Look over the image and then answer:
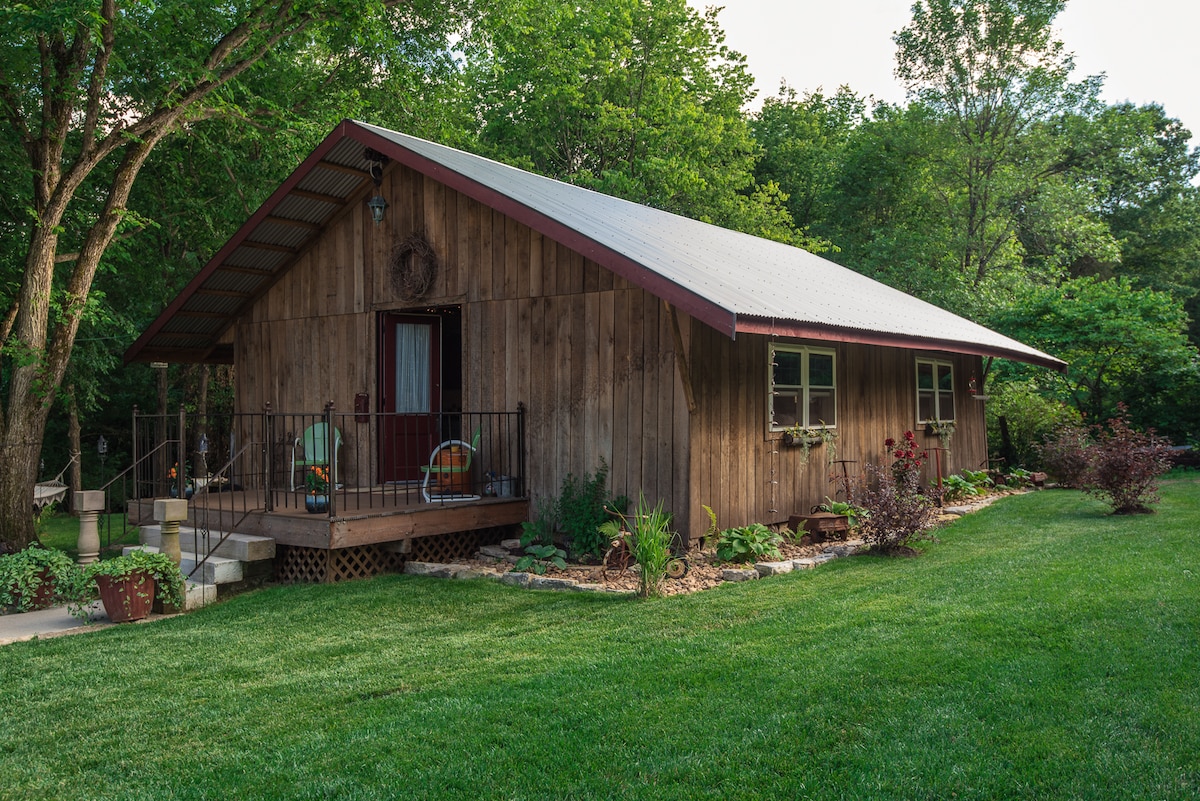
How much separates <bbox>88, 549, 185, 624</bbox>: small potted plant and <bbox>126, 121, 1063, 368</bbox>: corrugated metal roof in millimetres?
4285

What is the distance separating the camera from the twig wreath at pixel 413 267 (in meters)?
10.3

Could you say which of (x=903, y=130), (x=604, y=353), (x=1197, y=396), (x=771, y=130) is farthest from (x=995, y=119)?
(x=604, y=353)

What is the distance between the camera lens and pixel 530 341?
31.1 feet

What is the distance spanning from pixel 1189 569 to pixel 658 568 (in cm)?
393

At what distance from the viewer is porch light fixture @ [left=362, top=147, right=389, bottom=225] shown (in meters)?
10.4

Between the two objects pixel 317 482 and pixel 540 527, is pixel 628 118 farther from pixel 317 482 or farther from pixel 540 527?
pixel 317 482

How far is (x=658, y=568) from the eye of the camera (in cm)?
696

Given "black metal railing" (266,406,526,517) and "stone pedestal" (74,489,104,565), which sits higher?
"black metal railing" (266,406,526,517)

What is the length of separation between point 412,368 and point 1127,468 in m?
8.11

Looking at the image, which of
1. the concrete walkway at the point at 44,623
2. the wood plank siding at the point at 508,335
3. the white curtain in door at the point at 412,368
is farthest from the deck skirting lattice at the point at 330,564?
the white curtain in door at the point at 412,368

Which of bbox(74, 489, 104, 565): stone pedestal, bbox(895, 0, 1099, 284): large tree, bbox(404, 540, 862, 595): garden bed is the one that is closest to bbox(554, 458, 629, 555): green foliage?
bbox(404, 540, 862, 595): garden bed

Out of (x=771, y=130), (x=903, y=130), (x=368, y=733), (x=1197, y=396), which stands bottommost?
(x=368, y=733)

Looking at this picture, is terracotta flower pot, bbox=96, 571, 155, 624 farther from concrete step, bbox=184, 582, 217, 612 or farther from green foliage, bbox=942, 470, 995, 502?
green foliage, bbox=942, 470, 995, 502

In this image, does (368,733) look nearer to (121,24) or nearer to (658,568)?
(658,568)
